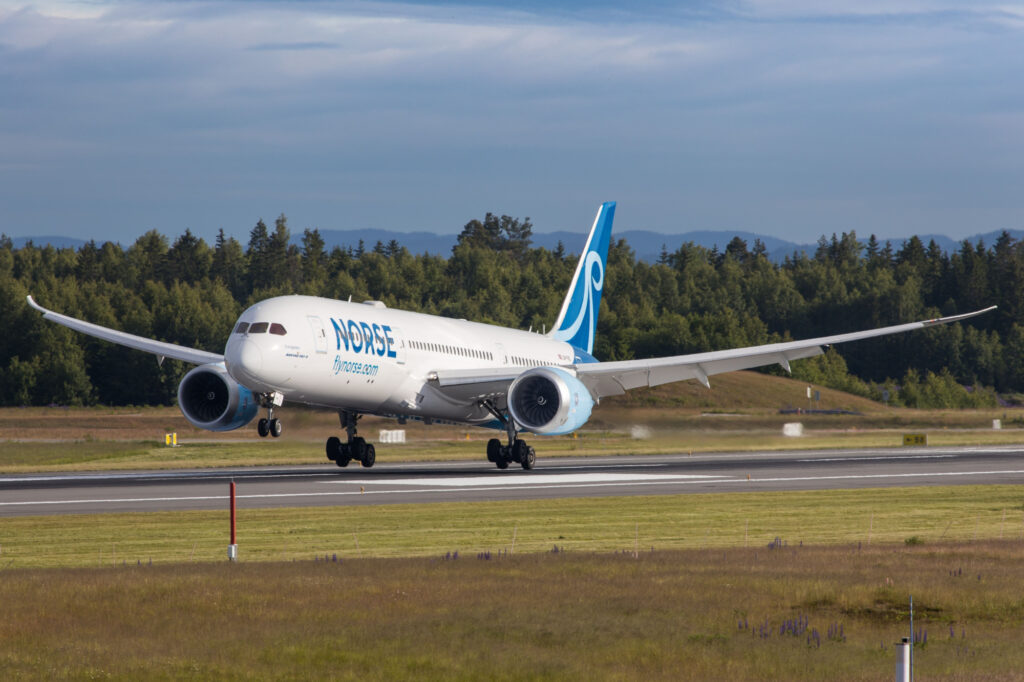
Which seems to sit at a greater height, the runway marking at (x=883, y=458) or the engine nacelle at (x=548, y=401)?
the engine nacelle at (x=548, y=401)

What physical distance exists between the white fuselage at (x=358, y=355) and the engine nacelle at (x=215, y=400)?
3697 millimetres

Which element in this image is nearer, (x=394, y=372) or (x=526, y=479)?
(x=394, y=372)

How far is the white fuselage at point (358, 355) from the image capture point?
40312 mm

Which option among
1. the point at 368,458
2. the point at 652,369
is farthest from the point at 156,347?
the point at 652,369

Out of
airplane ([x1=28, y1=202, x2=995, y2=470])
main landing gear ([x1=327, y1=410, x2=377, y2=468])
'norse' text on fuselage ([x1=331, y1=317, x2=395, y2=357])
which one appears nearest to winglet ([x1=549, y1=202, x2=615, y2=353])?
airplane ([x1=28, y1=202, x2=995, y2=470])

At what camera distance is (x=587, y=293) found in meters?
64.2

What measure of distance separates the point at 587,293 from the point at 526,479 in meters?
19.0

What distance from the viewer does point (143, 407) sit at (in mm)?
122188

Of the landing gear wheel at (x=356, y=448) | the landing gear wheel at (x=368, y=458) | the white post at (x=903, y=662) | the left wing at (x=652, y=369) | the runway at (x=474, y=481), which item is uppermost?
the left wing at (x=652, y=369)

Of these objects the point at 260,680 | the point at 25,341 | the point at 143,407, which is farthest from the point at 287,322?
the point at 25,341

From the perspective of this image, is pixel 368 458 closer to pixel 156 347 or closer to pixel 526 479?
pixel 526 479

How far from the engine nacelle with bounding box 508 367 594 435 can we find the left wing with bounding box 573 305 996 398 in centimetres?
475

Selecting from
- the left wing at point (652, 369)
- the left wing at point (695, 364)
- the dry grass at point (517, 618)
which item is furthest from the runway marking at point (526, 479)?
the dry grass at point (517, 618)

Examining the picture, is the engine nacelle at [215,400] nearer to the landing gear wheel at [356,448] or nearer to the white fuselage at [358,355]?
the white fuselage at [358,355]
